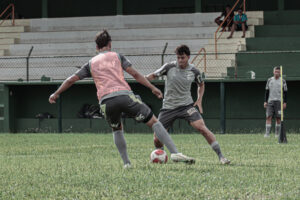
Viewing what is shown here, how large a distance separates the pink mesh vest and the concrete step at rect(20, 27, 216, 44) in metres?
19.3

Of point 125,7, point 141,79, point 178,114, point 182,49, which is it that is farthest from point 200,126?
point 125,7

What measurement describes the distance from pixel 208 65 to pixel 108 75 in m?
15.9

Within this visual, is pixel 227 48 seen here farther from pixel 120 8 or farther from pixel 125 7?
pixel 125 7

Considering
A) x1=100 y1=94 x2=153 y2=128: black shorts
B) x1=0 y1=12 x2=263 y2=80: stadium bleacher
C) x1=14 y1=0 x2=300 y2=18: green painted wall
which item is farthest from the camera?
x1=14 y1=0 x2=300 y2=18: green painted wall

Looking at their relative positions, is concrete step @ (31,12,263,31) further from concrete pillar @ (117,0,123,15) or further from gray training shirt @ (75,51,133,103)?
gray training shirt @ (75,51,133,103)

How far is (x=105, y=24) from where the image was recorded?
30.1m

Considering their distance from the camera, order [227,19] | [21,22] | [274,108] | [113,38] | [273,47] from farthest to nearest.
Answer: [21,22], [113,38], [227,19], [273,47], [274,108]

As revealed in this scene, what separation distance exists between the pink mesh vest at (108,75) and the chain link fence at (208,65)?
12267 mm

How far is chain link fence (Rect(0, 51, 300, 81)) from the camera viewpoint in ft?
71.2

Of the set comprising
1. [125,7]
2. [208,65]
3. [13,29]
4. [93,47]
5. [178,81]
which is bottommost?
[178,81]

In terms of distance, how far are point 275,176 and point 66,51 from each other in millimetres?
20811

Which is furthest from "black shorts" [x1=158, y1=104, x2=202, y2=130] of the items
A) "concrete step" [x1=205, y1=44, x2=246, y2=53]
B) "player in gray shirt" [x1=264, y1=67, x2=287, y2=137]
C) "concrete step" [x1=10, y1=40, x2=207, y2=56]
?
"concrete step" [x1=10, y1=40, x2=207, y2=56]

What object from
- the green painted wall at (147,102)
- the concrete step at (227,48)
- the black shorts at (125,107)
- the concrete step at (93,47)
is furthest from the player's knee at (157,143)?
the concrete step at (93,47)

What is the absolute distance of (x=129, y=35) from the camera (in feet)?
92.9
